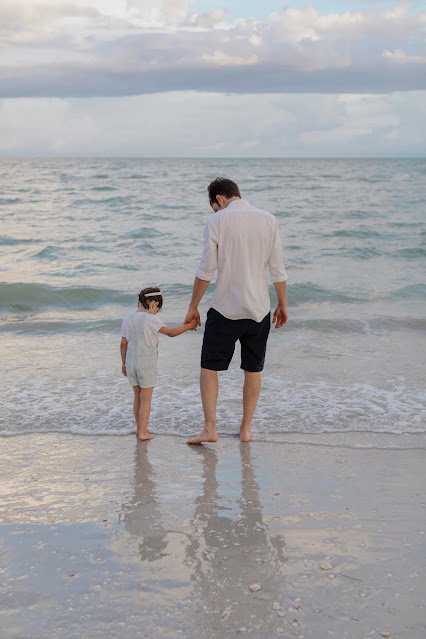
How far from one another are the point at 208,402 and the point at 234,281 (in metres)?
0.92

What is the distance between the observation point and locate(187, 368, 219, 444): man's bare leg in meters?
4.59

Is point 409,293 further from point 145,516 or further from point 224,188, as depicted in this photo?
point 145,516

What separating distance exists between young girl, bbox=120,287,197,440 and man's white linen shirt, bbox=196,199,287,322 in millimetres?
509

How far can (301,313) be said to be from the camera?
991cm

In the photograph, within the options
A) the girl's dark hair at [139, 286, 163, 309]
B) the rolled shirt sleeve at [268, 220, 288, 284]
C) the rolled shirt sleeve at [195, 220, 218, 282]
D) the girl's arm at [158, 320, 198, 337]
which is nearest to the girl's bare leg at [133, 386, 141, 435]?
the girl's arm at [158, 320, 198, 337]

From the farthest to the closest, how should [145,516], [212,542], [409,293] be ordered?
[409,293] < [145,516] < [212,542]

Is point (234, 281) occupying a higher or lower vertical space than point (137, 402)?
higher

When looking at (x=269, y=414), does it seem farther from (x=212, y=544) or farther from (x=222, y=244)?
(x=212, y=544)

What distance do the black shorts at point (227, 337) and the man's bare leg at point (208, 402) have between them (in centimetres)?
6

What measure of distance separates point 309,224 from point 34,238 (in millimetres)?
8946

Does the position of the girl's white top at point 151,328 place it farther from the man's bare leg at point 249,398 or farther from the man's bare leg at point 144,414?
the man's bare leg at point 249,398

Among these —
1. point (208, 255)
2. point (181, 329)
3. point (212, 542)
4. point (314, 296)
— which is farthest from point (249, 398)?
point (314, 296)

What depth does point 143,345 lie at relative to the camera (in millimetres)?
4699

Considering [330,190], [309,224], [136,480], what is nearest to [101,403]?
[136,480]
